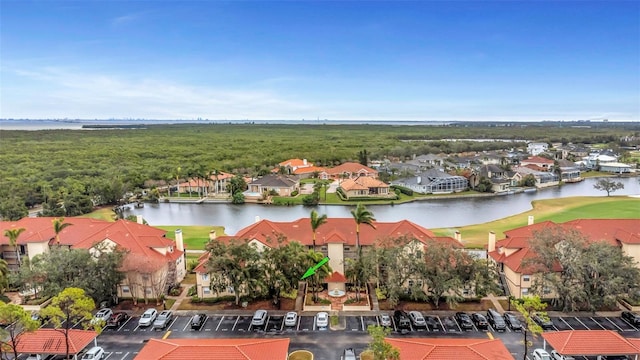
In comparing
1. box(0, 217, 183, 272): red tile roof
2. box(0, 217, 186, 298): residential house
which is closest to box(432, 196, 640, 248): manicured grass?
box(0, 217, 186, 298): residential house

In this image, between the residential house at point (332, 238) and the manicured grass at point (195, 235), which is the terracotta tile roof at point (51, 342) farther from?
the manicured grass at point (195, 235)

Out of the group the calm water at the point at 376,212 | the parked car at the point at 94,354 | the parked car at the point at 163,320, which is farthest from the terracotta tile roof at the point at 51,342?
the calm water at the point at 376,212

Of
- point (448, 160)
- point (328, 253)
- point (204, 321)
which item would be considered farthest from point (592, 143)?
point (204, 321)

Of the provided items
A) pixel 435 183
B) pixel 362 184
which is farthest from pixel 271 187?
pixel 435 183

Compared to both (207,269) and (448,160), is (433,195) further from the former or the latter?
(207,269)

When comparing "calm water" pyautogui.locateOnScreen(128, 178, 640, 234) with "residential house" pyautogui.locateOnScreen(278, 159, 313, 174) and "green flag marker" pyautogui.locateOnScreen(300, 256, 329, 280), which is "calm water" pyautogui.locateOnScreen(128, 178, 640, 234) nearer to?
"green flag marker" pyautogui.locateOnScreen(300, 256, 329, 280)

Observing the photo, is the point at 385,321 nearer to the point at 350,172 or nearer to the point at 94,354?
the point at 94,354

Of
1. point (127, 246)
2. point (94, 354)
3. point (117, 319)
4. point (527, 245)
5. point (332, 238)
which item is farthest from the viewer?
point (332, 238)

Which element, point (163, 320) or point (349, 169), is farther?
point (349, 169)
